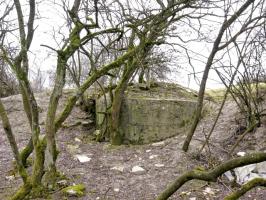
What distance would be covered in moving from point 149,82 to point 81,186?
15.7ft

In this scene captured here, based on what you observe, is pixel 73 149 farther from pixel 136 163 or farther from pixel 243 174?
pixel 243 174

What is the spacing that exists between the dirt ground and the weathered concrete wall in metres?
0.29

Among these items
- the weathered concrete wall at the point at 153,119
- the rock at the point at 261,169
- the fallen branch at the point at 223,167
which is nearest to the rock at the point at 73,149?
the weathered concrete wall at the point at 153,119

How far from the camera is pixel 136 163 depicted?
682 cm

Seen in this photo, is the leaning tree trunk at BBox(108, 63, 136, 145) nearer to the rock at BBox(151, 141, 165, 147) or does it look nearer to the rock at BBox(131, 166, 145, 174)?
the rock at BBox(151, 141, 165, 147)

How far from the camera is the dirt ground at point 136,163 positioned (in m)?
5.54

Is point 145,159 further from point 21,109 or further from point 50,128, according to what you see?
point 21,109

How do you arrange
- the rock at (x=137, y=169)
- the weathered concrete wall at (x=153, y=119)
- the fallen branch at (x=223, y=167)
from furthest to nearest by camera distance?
1. the weathered concrete wall at (x=153, y=119)
2. the rock at (x=137, y=169)
3. the fallen branch at (x=223, y=167)

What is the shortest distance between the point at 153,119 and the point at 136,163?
1.55 m

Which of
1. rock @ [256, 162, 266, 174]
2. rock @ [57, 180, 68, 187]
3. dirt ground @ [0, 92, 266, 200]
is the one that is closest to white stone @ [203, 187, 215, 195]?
dirt ground @ [0, 92, 266, 200]

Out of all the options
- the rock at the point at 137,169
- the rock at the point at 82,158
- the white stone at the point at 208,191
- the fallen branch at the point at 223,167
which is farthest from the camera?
the rock at the point at 82,158

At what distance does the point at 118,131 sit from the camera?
27.0 ft

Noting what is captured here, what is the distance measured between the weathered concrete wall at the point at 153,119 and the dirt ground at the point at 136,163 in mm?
291

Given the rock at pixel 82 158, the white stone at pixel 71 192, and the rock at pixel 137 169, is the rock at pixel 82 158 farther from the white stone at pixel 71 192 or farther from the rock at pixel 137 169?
the white stone at pixel 71 192
